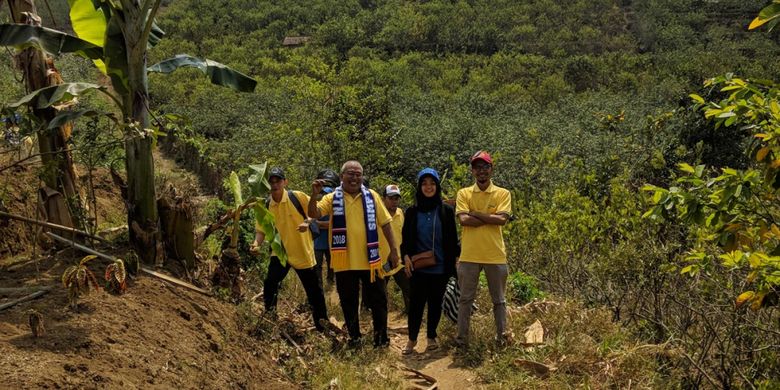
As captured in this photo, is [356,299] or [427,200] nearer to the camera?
[356,299]

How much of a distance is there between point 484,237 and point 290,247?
164 centimetres

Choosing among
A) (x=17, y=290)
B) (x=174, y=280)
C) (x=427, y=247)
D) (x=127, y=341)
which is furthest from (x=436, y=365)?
(x=17, y=290)

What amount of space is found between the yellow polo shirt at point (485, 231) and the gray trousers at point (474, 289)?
7cm

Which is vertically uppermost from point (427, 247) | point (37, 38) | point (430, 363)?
point (37, 38)

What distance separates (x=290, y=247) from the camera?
533 cm

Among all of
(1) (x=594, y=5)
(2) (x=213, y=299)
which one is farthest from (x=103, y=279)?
(1) (x=594, y=5)

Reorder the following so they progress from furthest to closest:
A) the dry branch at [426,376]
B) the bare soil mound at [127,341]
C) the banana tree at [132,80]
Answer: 1. the dry branch at [426,376]
2. the banana tree at [132,80]
3. the bare soil mound at [127,341]

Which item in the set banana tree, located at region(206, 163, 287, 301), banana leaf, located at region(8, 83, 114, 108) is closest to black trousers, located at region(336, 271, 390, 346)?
banana tree, located at region(206, 163, 287, 301)

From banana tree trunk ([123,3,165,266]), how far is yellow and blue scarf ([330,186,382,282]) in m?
1.39

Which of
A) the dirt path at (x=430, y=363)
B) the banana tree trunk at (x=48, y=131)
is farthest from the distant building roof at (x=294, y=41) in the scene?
the banana tree trunk at (x=48, y=131)

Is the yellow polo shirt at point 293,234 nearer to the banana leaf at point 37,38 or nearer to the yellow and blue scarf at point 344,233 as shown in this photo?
the yellow and blue scarf at point 344,233

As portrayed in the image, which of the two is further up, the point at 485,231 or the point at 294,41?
the point at 294,41

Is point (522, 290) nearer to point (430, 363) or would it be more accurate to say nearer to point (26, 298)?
point (430, 363)

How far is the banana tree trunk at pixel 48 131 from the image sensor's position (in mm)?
4375
